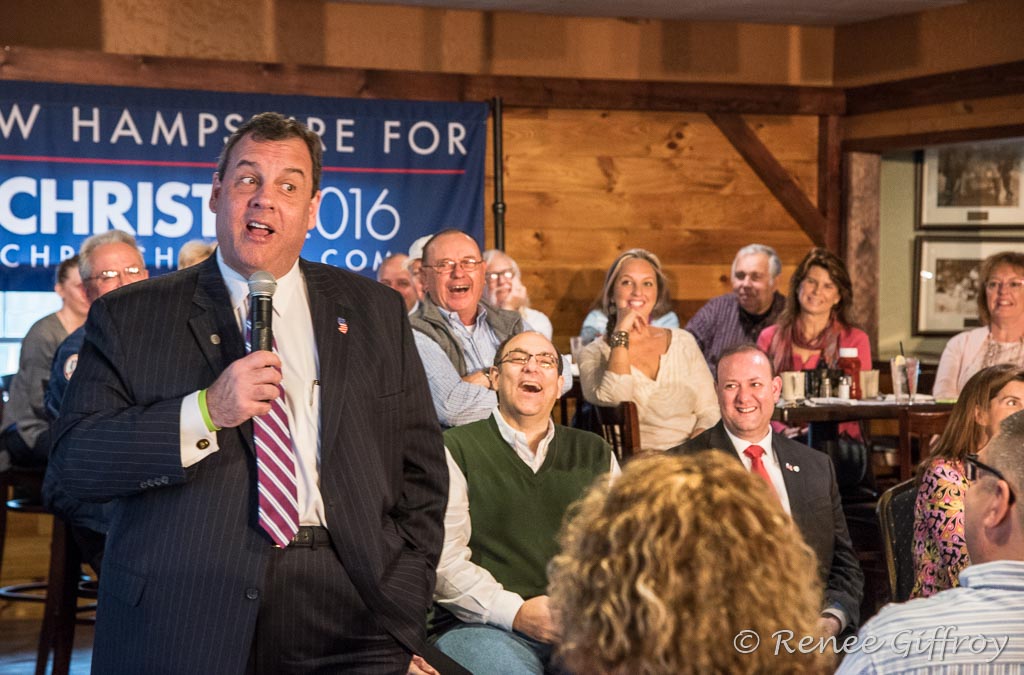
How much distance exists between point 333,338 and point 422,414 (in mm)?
230

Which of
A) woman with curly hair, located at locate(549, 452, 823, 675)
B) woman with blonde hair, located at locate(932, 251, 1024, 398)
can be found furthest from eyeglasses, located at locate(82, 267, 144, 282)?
woman with blonde hair, located at locate(932, 251, 1024, 398)

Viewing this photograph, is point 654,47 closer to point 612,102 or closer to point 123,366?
point 612,102

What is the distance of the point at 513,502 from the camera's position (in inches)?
128

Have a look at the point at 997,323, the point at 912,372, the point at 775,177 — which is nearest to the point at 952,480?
the point at 912,372

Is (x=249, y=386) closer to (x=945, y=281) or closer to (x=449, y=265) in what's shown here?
(x=449, y=265)

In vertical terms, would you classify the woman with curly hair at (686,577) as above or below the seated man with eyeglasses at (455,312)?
below

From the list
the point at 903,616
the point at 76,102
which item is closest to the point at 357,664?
the point at 903,616

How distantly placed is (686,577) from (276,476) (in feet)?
3.31

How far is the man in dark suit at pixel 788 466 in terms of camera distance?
3471mm

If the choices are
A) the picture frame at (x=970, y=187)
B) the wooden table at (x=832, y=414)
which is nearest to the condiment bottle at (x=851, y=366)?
the wooden table at (x=832, y=414)

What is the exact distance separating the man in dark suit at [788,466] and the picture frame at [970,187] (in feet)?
16.7

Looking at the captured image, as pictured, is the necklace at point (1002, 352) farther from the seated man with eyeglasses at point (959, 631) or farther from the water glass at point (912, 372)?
the seated man with eyeglasses at point (959, 631)

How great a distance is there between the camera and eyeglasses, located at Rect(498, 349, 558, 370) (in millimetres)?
3443

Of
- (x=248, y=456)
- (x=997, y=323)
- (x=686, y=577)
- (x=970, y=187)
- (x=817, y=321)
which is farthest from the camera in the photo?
(x=970, y=187)
